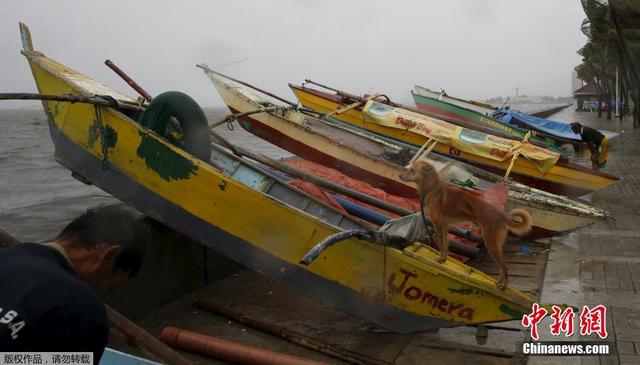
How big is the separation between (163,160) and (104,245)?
341cm

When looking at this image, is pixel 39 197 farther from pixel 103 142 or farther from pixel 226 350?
pixel 226 350

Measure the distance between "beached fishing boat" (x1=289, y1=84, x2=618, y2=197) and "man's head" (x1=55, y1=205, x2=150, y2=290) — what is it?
9.36 metres

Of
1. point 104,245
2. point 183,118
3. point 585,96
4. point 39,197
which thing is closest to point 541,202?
point 183,118

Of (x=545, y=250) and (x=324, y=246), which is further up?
(x=324, y=246)

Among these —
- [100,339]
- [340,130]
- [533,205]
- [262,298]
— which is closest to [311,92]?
[340,130]

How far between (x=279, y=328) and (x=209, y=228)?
1.21 meters

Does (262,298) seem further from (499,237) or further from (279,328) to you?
(499,237)

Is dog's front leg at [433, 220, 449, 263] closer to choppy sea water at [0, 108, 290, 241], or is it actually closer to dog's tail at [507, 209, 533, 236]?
dog's tail at [507, 209, 533, 236]

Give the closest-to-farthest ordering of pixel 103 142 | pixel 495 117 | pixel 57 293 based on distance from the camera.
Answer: pixel 57 293 → pixel 103 142 → pixel 495 117

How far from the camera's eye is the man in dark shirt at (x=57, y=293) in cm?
167

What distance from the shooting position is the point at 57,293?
1.71 metres

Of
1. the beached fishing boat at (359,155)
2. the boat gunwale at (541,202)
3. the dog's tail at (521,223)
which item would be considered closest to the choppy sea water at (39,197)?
the beached fishing boat at (359,155)

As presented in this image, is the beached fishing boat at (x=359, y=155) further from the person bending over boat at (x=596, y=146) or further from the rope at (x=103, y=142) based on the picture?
the person bending over boat at (x=596, y=146)

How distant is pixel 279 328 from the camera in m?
5.23
